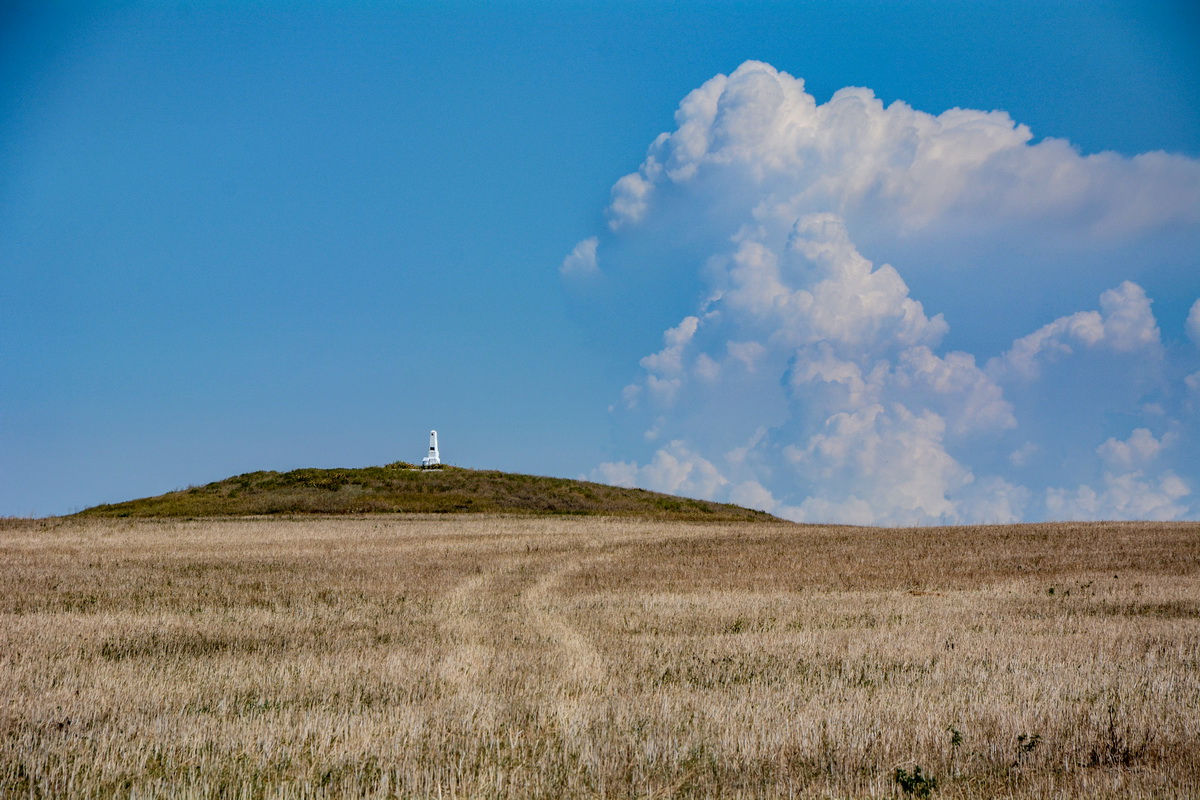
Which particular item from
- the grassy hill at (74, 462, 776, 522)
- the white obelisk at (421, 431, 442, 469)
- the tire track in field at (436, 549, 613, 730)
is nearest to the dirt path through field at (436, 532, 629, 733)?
the tire track in field at (436, 549, 613, 730)

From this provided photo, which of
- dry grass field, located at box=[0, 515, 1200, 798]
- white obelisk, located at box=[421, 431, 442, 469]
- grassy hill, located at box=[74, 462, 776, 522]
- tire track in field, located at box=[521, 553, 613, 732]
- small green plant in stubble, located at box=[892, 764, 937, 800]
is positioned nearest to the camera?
small green plant in stubble, located at box=[892, 764, 937, 800]

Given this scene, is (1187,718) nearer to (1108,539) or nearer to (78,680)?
(78,680)

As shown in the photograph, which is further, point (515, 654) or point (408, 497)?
point (408, 497)

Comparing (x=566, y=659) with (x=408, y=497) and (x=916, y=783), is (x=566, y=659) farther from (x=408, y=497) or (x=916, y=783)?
(x=408, y=497)

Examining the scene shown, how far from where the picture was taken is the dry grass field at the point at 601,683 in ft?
32.2

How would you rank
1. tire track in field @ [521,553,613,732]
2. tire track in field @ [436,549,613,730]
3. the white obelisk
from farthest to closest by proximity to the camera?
the white obelisk, tire track in field @ [436,549,613,730], tire track in field @ [521,553,613,732]

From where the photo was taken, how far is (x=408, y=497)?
76312mm

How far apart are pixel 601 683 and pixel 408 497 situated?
2548 inches

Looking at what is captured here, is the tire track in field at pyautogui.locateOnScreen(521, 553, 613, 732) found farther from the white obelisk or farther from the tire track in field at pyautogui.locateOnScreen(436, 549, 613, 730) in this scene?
the white obelisk

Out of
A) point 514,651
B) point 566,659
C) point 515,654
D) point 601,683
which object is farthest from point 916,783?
point 514,651

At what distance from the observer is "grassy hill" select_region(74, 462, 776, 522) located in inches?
2793

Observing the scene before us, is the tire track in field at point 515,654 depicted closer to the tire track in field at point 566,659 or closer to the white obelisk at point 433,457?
the tire track in field at point 566,659

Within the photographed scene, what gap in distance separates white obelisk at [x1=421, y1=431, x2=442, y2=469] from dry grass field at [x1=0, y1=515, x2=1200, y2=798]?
6777cm

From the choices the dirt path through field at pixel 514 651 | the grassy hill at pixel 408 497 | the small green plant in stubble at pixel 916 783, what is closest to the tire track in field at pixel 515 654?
the dirt path through field at pixel 514 651
